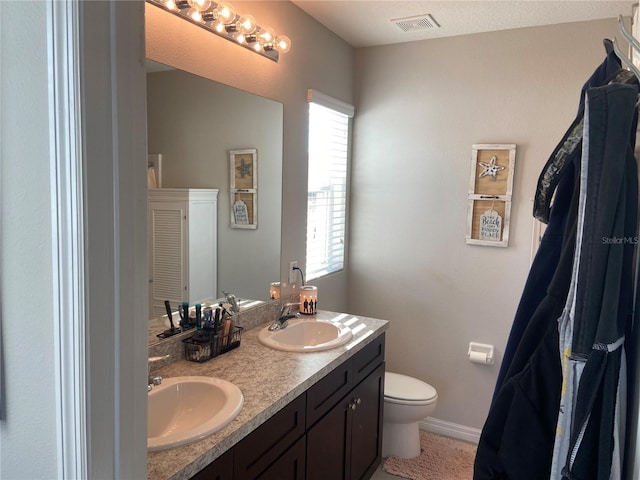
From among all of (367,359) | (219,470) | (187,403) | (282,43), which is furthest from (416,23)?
(219,470)

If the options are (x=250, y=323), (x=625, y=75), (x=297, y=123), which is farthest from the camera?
(x=297, y=123)

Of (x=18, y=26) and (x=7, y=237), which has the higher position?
(x=18, y=26)

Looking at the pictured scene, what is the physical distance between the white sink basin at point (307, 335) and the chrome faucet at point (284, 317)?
2 cm

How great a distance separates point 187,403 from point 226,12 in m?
1.55

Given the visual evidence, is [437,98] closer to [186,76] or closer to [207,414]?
[186,76]

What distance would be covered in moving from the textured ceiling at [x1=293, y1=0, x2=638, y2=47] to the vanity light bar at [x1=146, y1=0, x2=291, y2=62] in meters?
0.37

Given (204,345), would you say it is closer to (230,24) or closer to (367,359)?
(367,359)

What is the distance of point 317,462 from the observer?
1.96m

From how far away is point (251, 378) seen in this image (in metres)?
1.78

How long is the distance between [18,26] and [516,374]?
111 cm

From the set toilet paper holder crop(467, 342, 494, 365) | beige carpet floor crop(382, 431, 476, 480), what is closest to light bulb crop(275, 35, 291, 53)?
toilet paper holder crop(467, 342, 494, 365)

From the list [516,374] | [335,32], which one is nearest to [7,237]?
[516,374]

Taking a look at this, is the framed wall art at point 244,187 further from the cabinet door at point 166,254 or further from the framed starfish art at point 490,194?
the framed starfish art at point 490,194

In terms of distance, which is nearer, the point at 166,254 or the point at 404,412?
the point at 166,254
